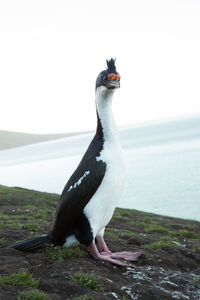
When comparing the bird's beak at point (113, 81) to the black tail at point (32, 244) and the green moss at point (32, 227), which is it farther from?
the green moss at point (32, 227)

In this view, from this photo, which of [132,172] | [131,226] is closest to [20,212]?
[131,226]

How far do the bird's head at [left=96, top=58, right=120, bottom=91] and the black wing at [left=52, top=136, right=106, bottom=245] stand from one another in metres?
1.06

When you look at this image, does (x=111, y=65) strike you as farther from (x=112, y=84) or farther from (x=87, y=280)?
(x=87, y=280)

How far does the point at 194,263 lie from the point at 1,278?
423 centimetres

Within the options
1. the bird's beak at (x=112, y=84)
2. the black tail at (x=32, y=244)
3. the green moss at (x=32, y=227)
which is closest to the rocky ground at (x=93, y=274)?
the black tail at (x=32, y=244)

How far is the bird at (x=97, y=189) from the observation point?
264 inches

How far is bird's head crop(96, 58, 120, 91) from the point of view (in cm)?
654

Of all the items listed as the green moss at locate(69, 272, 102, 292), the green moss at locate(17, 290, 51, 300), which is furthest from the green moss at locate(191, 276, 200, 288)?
the green moss at locate(17, 290, 51, 300)

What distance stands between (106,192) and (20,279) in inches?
82.7

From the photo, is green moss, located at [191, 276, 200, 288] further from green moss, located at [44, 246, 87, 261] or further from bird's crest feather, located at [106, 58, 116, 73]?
bird's crest feather, located at [106, 58, 116, 73]

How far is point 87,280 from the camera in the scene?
5871 mm

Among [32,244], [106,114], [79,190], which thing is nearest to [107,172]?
[79,190]

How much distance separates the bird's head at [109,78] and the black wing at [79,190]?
3.48 ft

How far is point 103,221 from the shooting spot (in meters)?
6.83
